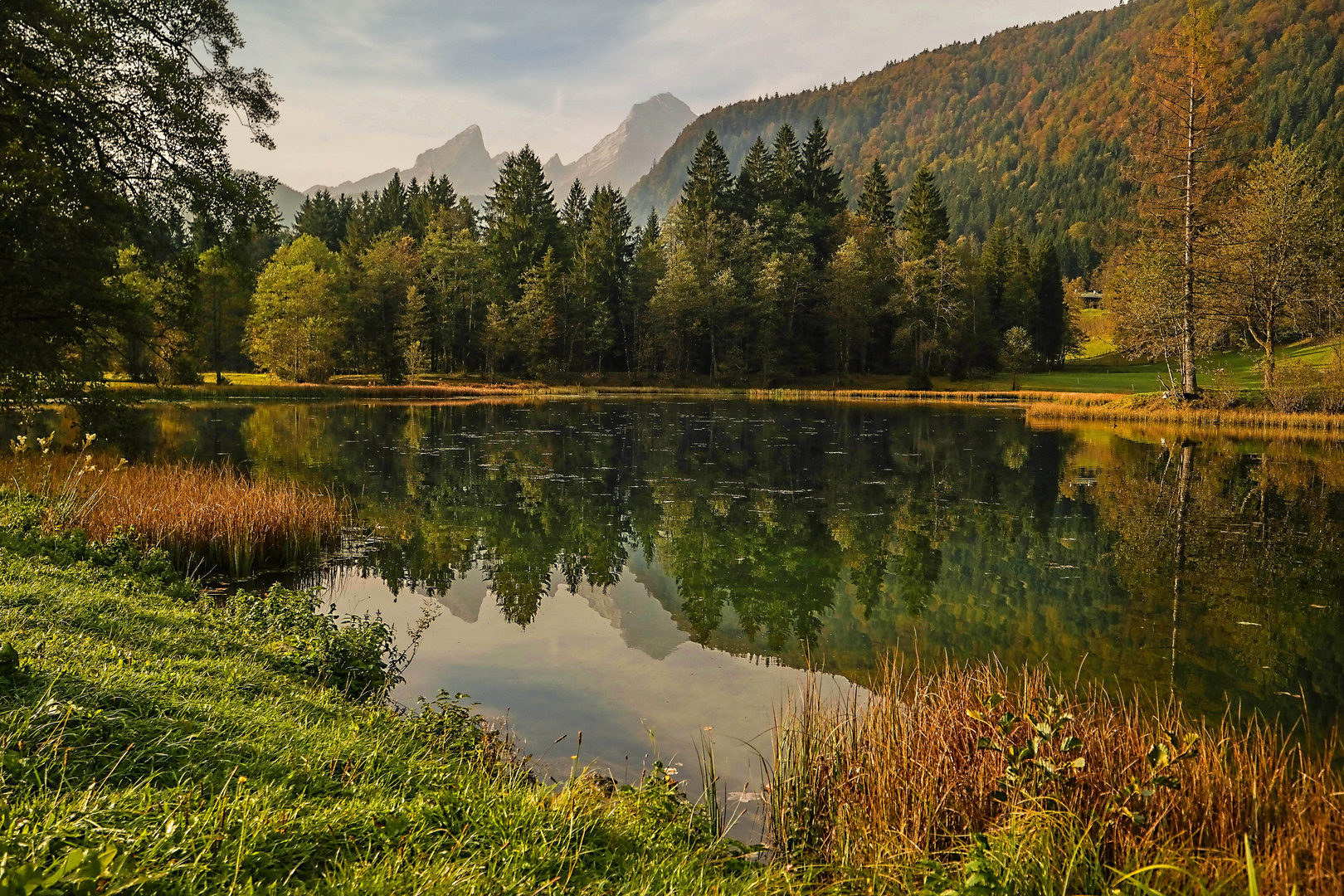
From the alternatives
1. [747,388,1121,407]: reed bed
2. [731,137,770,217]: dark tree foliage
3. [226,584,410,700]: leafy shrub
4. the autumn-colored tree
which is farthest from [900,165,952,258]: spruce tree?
[226,584,410,700]: leafy shrub

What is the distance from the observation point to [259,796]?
12.3 ft

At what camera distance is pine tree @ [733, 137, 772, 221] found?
263ft

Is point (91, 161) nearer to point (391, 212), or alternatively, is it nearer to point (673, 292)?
point (673, 292)

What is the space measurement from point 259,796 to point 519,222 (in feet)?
269

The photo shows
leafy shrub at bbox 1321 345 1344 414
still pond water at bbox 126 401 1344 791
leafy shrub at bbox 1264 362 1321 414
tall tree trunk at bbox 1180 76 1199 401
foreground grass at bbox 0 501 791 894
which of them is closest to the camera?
foreground grass at bbox 0 501 791 894

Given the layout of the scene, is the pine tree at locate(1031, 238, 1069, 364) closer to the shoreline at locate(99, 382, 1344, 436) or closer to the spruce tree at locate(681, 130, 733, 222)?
the shoreline at locate(99, 382, 1344, 436)

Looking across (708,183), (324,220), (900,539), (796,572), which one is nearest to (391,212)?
(324,220)

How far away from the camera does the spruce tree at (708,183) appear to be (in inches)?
3106

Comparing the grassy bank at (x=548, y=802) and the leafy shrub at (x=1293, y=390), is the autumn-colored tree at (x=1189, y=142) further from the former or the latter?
the grassy bank at (x=548, y=802)

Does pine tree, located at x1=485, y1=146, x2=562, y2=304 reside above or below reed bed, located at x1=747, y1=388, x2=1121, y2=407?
above

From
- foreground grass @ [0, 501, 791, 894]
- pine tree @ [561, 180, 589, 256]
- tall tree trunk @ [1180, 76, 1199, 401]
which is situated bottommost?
foreground grass @ [0, 501, 791, 894]

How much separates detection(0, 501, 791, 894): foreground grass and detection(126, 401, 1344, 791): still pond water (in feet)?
4.91

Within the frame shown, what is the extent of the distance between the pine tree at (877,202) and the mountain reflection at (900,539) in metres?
55.6

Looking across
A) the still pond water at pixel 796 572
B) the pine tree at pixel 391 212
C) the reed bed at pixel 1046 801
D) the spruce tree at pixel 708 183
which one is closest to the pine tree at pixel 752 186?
the spruce tree at pixel 708 183
